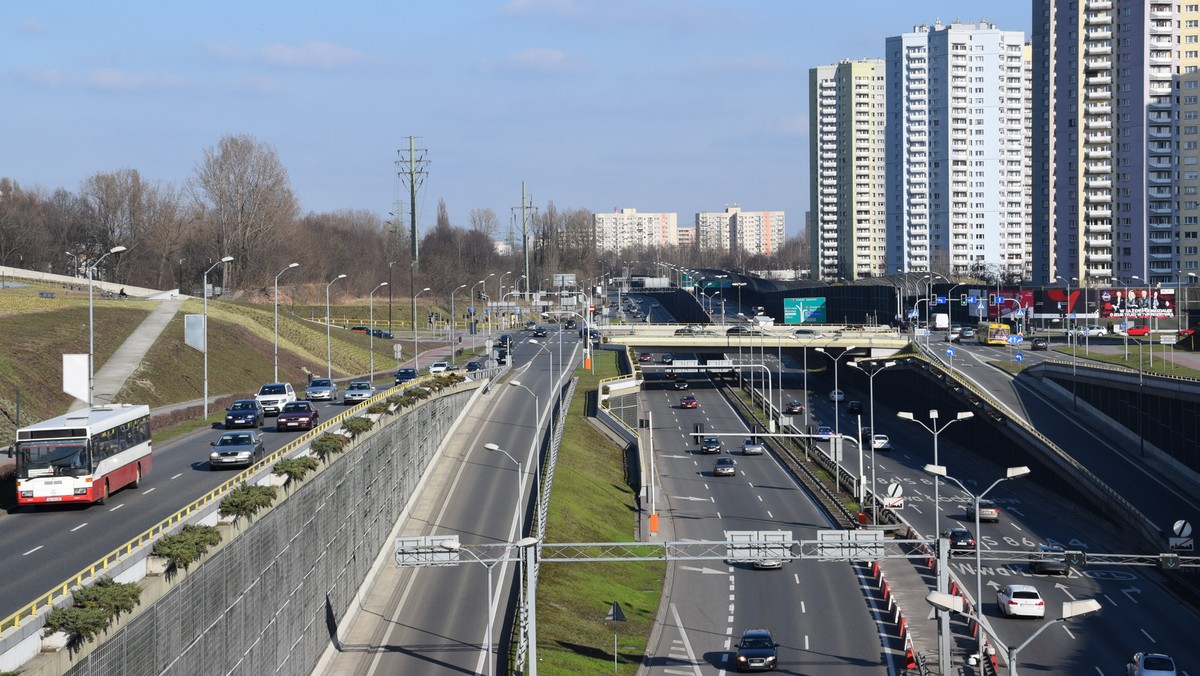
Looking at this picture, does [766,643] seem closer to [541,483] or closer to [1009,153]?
[541,483]

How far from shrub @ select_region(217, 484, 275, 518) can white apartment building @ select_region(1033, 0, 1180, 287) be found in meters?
132

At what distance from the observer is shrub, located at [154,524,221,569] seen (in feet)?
84.0

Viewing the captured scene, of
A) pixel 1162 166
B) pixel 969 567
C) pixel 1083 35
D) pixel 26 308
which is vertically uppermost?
pixel 1083 35

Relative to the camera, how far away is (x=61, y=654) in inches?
803

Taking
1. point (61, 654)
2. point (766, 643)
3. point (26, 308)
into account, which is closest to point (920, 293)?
point (26, 308)

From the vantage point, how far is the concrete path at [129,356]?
6625 cm

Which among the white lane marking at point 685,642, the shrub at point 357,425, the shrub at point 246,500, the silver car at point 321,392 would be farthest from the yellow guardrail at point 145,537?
the white lane marking at point 685,642

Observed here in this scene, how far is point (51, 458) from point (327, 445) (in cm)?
896

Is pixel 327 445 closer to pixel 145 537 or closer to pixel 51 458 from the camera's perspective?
pixel 51 458

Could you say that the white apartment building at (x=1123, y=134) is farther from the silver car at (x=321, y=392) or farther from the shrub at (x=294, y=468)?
the shrub at (x=294, y=468)

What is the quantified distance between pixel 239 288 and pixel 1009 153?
383 feet

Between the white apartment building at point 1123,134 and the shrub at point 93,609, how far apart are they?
140936 millimetres


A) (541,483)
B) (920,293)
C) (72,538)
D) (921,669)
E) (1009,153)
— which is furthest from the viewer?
(1009,153)

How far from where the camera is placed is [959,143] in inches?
7544
